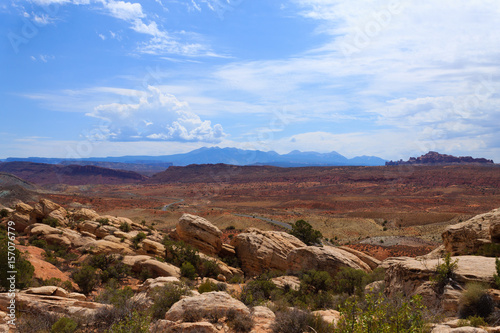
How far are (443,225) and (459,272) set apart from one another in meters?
51.9

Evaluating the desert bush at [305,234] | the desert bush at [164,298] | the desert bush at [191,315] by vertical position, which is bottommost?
the desert bush at [305,234]

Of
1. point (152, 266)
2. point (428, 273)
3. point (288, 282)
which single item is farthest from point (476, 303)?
point (152, 266)

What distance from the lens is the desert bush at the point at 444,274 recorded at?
10719 mm

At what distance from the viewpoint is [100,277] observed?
18.1m

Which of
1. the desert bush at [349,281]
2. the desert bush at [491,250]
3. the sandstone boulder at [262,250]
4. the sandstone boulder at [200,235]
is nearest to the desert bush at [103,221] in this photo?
the sandstone boulder at [200,235]

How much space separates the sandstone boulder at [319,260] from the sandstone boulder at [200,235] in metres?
7.11

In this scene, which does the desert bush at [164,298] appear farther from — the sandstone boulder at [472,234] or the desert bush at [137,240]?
the sandstone boulder at [472,234]

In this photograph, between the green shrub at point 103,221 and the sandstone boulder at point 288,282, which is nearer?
the sandstone boulder at point 288,282

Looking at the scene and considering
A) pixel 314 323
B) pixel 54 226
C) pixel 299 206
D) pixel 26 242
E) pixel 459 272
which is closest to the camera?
pixel 314 323

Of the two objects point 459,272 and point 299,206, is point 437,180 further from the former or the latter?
point 459,272

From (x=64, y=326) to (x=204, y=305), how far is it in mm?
4238

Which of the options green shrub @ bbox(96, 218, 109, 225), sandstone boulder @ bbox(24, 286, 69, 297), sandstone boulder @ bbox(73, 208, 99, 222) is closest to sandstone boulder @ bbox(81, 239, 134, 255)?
green shrub @ bbox(96, 218, 109, 225)

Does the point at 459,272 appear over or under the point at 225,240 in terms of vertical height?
over

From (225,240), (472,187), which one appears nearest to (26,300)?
(225,240)
